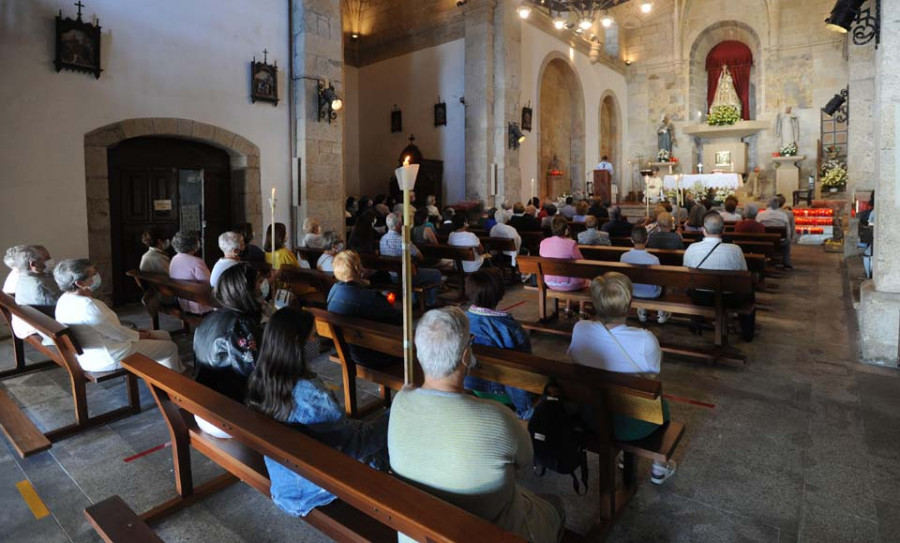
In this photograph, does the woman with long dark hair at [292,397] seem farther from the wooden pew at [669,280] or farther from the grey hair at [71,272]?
the wooden pew at [669,280]

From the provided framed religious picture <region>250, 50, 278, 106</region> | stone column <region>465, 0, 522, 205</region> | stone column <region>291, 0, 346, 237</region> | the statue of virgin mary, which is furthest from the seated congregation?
the statue of virgin mary

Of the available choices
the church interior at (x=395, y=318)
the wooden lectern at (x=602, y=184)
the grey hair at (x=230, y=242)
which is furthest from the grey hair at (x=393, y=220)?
the wooden lectern at (x=602, y=184)

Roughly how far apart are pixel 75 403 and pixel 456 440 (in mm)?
2954

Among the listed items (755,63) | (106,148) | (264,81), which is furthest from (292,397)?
(755,63)

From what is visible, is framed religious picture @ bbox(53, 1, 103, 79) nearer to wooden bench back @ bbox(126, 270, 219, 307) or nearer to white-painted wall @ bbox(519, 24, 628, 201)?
wooden bench back @ bbox(126, 270, 219, 307)

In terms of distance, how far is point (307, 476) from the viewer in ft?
5.10

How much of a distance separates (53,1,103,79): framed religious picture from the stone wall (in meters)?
16.9

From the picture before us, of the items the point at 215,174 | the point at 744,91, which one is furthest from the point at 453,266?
the point at 744,91

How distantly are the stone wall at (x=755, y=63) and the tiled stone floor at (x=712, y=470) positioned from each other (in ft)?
53.3

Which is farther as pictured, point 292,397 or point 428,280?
point 428,280

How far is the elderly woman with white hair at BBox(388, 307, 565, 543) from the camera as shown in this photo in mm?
1436

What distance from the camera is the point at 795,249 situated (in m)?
11.7

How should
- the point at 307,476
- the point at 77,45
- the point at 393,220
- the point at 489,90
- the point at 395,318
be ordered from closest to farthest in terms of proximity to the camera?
the point at 307,476 → the point at 395,318 → the point at 77,45 → the point at 393,220 → the point at 489,90

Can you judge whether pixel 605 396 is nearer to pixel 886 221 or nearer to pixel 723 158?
pixel 886 221
